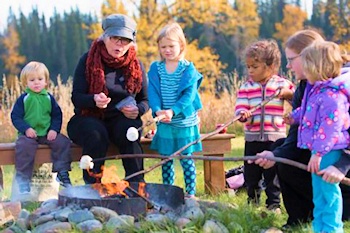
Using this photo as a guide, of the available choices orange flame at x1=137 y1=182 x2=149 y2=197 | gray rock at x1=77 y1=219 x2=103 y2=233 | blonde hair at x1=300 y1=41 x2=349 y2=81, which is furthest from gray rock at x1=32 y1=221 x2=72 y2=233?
blonde hair at x1=300 y1=41 x2=349 y2=81

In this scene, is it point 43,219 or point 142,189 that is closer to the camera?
point 43,219

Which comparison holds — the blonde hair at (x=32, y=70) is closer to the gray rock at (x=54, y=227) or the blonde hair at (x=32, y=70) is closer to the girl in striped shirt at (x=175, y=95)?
the girl in striped shirt at (x=175, y=95)

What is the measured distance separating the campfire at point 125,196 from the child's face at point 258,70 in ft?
3.42

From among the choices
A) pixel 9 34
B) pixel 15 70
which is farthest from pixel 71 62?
pixel 9 34

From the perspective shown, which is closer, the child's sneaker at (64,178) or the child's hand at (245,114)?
the child's hand at (245,114)

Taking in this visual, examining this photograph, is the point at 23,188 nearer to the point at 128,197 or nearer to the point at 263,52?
the point at 128,197

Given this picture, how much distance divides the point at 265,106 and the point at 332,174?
1.34m

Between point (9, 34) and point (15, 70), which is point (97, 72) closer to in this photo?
point (15, 70)

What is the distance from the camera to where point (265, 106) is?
4918 millimetres

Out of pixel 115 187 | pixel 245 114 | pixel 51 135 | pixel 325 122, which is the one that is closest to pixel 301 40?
pixel 245 114

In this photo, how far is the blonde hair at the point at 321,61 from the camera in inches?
145

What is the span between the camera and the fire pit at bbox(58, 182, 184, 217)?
4.16m

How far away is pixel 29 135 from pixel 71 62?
33.0m

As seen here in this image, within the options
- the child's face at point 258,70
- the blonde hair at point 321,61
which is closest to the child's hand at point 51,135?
the child's face at point 258,70
